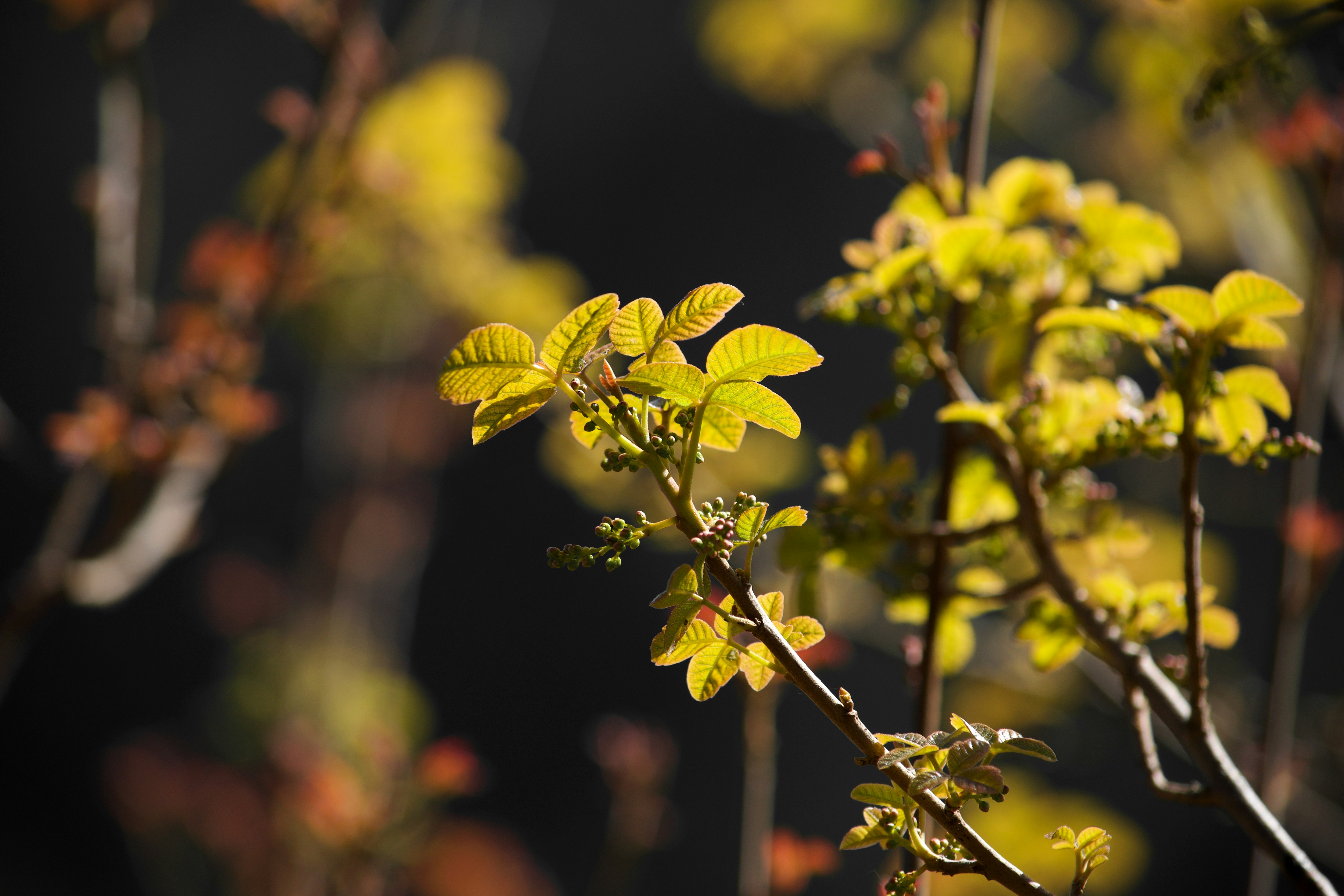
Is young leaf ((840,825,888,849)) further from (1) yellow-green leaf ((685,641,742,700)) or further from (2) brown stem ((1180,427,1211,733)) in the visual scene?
(2) brown stem ((1180,427,1211,733))

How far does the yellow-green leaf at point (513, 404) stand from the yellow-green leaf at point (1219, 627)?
0.42 meters

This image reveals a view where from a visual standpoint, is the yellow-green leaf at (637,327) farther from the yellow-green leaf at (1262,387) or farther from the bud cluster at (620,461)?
the yellow-green leaf at (1262,387)

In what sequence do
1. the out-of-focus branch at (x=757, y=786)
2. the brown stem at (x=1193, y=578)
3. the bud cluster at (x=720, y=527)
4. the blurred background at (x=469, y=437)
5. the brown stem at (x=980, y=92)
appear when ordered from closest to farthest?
the bud cluster at (x=720, y=527), the brown stem at (x=1193, y=578), the brown stem at (x=980, y=92), the out-of-focus branch at (x=757, y=786), the blurred background at (x=469, y=437)

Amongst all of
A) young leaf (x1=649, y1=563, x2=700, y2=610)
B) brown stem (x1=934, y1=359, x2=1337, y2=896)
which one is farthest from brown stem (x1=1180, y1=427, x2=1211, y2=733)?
young leaf (x1=649, y1=563, x2=700, y2=610)

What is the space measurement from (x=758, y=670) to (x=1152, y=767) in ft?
0.78

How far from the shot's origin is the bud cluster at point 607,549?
33 centimetres

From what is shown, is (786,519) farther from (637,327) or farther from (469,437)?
(469,437)

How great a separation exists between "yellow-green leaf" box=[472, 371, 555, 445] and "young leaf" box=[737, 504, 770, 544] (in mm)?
95

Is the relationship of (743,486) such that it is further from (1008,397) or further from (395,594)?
(395,594)

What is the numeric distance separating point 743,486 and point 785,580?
15 centimetres

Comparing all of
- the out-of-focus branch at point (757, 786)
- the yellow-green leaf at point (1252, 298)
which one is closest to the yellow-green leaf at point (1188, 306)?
the yellow-green leaf at point (1252, 298)

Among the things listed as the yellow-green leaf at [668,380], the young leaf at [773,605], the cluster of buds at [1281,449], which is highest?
the cluster of buds at [1281,449]

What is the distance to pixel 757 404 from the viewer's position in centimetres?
36

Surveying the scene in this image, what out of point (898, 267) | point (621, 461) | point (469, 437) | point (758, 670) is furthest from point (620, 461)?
point (469, 437)
